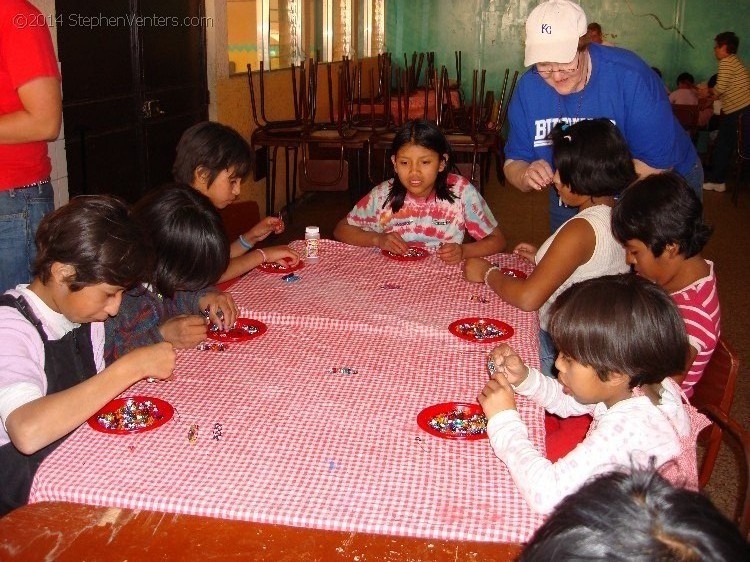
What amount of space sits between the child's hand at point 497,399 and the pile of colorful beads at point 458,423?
46 mm

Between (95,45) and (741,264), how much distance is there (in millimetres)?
4704

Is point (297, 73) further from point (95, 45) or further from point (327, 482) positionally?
point (327, 482)

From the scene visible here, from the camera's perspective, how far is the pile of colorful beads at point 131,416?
1.54m

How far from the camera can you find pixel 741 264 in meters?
5.81

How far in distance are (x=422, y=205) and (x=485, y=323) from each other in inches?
43.4

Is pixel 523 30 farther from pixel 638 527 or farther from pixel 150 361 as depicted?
pixel 638 527

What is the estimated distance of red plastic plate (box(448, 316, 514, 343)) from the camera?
80.4 inches

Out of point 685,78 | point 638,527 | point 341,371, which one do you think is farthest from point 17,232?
point 685,78

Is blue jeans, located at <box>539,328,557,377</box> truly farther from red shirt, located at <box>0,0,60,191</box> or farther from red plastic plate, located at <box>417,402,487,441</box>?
red shirt, located at <box>0,0,60,191</box>

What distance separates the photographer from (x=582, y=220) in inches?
91.0

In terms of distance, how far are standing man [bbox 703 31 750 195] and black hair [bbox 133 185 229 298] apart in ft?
24.9

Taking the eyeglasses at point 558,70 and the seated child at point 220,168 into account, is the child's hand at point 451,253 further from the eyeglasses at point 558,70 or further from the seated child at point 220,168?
the eyeglasses at point 558,70

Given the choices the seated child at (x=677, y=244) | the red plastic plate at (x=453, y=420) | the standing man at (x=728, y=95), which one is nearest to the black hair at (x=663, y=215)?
A: the seated child at (x=677, y=244)

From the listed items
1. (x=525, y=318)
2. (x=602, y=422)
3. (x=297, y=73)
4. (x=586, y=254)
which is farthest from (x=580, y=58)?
(x=297, y=73)
